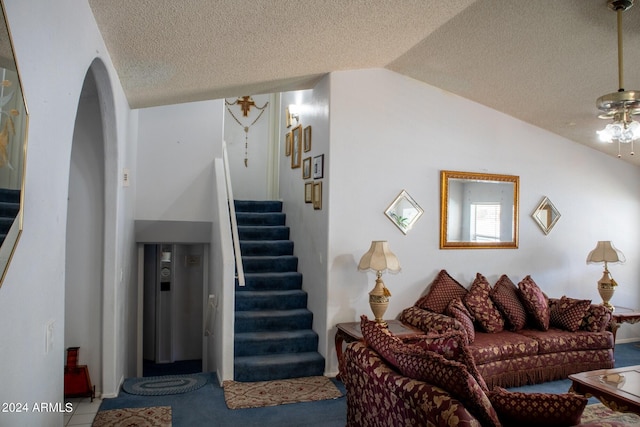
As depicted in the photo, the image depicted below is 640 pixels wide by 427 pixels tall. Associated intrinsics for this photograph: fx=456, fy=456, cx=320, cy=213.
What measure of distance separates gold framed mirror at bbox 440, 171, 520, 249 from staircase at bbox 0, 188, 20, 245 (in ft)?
13.2

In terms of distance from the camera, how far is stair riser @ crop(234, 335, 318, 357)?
173 inches

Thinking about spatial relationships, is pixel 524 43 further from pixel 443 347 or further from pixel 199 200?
pixel 199 200

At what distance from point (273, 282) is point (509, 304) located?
2517 mm

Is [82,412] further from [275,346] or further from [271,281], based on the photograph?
[271,281]

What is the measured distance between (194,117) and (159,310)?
3104 millimetres

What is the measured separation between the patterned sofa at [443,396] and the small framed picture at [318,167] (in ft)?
7.92

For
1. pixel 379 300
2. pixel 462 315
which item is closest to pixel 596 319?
pixel 462 315

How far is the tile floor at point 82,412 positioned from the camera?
128 inches

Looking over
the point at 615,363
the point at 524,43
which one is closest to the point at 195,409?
the point at 524,43

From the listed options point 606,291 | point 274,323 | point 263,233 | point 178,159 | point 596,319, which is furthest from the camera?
point 263,233

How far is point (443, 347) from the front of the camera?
7.25ft

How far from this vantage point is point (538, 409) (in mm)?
2000

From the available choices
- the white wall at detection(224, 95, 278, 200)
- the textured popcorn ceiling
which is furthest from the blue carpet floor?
the white wall at detection(224, 95, 278, 200)

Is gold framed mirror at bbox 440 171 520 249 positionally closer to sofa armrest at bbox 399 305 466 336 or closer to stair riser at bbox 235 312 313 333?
sofa armrest at bbox 399 305 466 336
